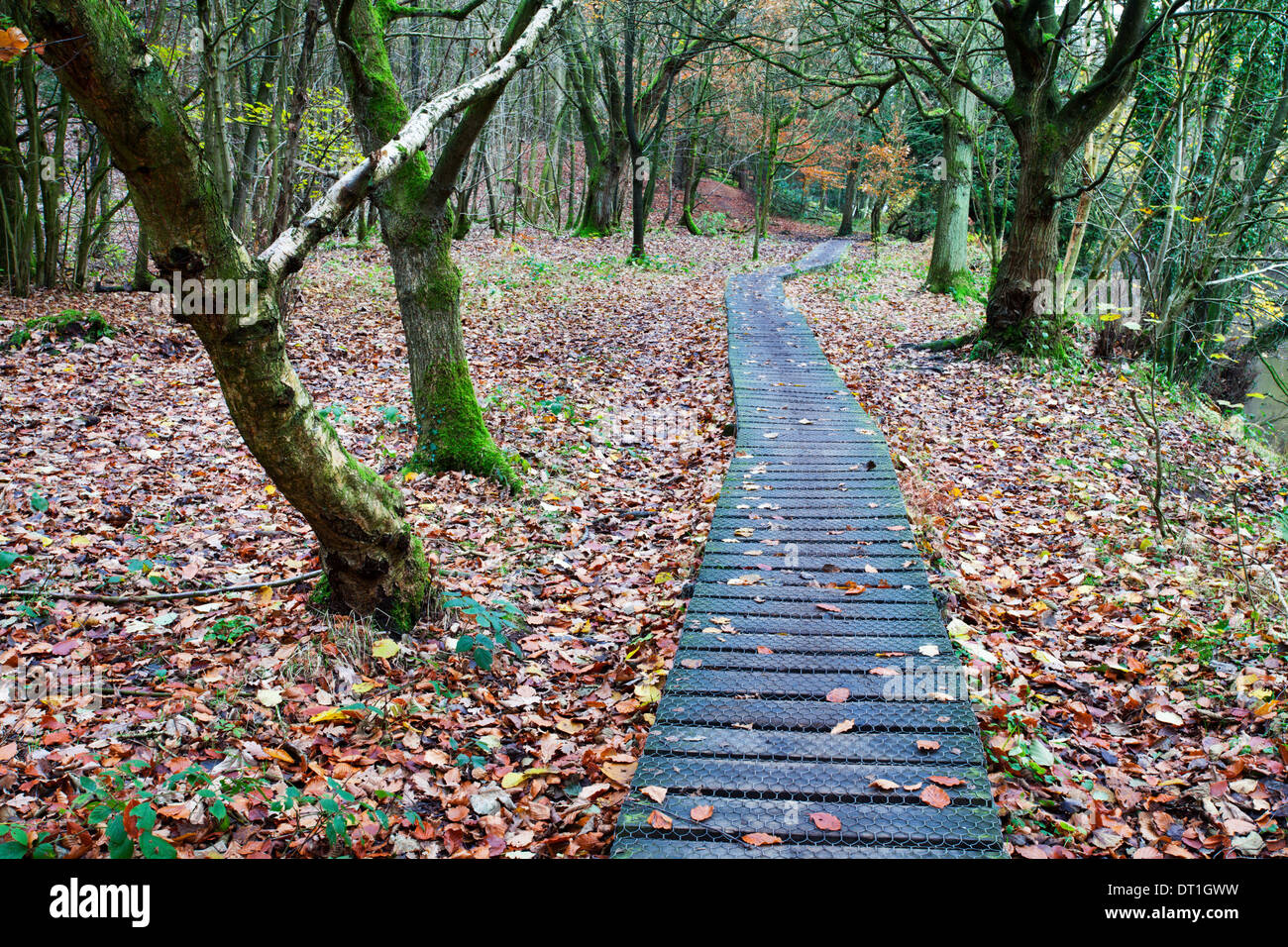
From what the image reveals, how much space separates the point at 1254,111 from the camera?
9.90m

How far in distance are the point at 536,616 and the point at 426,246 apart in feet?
9.90

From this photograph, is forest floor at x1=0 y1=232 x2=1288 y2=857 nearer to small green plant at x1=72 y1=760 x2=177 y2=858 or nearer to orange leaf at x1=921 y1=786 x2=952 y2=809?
small green plant at x1=72 y1=760 x2=177 y2=858

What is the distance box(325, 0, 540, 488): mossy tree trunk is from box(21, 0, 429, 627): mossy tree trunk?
221 centimetres

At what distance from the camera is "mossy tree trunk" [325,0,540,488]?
18.9ft

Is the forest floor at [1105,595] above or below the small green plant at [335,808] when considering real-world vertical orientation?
above

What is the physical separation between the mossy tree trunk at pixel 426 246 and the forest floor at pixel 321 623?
365 millimetres

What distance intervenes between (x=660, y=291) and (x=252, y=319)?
1455cm

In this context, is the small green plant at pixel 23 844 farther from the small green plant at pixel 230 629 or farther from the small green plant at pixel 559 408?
the small green plant at pixel 559 408

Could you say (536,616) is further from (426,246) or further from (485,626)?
(426,246)

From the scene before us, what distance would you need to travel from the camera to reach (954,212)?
16.0 metres

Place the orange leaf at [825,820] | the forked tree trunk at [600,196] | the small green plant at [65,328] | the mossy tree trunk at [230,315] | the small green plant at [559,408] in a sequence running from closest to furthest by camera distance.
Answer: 1. the mossy tree trunk at [230,315]
2. the orange leaf at [825,820]
3. the small green plant at [559,408]
4. the small green plant at [65,328]
5. the forked tree trunk at [600,196]

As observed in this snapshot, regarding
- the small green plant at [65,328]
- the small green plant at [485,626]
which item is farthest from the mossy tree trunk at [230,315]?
the small green plant at [65,328]

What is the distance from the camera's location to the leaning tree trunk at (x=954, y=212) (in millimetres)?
15773
